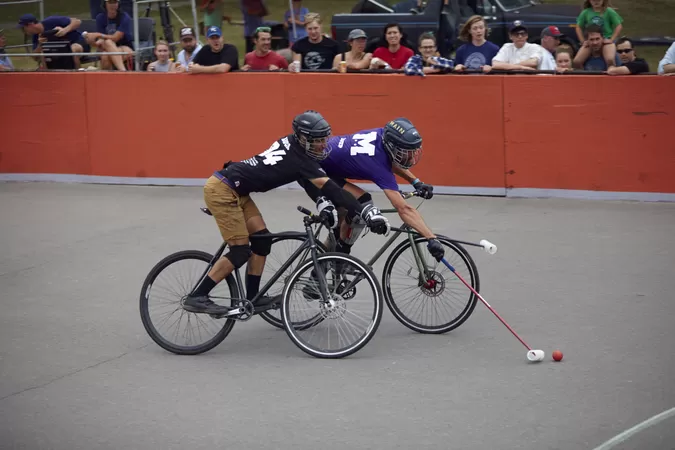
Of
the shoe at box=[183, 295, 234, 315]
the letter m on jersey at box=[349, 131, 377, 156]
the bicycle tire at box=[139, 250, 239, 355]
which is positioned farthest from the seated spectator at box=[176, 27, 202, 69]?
the shoe at box=[183, 295, 234, 315]

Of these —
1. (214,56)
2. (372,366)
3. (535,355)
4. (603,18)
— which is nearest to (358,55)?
(214,56)

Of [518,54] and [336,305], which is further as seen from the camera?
[518,54]

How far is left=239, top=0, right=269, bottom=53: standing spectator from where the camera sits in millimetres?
17547

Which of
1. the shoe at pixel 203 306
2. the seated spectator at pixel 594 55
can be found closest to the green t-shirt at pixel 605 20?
the seated spectator at pixel 594 55

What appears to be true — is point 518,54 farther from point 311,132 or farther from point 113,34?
point 311,132

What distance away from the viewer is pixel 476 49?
1335cm

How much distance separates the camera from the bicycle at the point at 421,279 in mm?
7441

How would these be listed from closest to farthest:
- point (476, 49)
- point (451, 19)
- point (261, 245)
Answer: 1. point (261, 245)
2. point (476, 49)
3. point (451, 19)

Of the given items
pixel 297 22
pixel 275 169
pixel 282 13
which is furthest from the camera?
pixel 282 13

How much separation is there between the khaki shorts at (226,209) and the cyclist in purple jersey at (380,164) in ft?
1.80

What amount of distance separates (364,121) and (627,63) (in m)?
3.46

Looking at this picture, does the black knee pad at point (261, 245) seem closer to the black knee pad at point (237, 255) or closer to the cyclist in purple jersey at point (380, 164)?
the black knee pad at point (237, 255)

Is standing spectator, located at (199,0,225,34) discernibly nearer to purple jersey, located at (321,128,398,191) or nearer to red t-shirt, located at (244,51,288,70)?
red t-shirt, located at (244,51,288,70)

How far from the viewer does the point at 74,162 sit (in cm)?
1452
